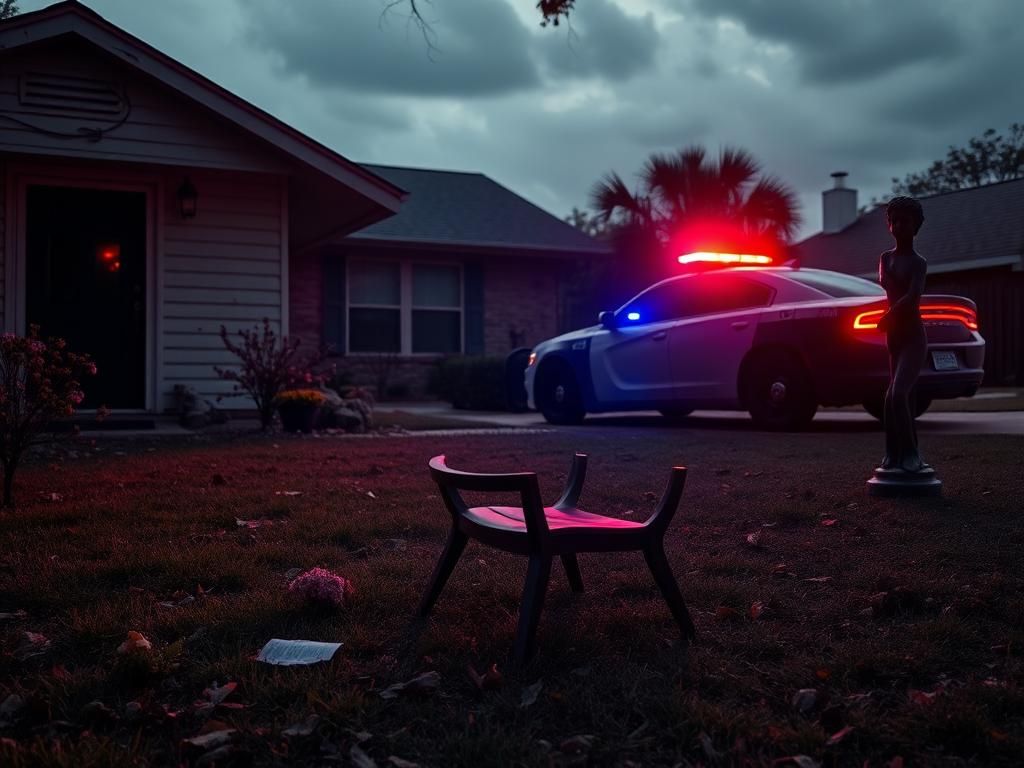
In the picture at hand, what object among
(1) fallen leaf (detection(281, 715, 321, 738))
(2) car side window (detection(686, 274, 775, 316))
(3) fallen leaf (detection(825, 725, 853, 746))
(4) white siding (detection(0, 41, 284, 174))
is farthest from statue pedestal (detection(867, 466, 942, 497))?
(4) white siding (detection(0, 41, 284, 174))

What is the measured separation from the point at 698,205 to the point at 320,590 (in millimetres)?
17541

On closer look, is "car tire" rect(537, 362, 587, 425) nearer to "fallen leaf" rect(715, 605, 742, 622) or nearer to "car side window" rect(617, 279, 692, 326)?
"car side window" rect(617, 279, 692, 326)

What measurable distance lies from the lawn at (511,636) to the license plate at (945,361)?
255 cm

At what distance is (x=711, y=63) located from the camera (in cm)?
1503

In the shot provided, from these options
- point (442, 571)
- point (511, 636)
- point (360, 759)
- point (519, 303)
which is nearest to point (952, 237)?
point (519, 303)

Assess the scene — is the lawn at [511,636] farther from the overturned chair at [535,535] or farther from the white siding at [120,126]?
the white siding at [120,126]

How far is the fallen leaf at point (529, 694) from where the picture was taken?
244cm

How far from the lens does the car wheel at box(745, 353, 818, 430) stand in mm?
8586

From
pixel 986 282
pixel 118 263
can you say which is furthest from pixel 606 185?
pixel 118 263

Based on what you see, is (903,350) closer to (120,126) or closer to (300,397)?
(300,397)

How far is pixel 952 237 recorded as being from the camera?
860 inches

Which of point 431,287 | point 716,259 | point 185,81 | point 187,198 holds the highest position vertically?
point 185,81

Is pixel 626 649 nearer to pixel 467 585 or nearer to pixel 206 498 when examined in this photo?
pixel 467 585

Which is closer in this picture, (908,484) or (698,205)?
(908,484)
